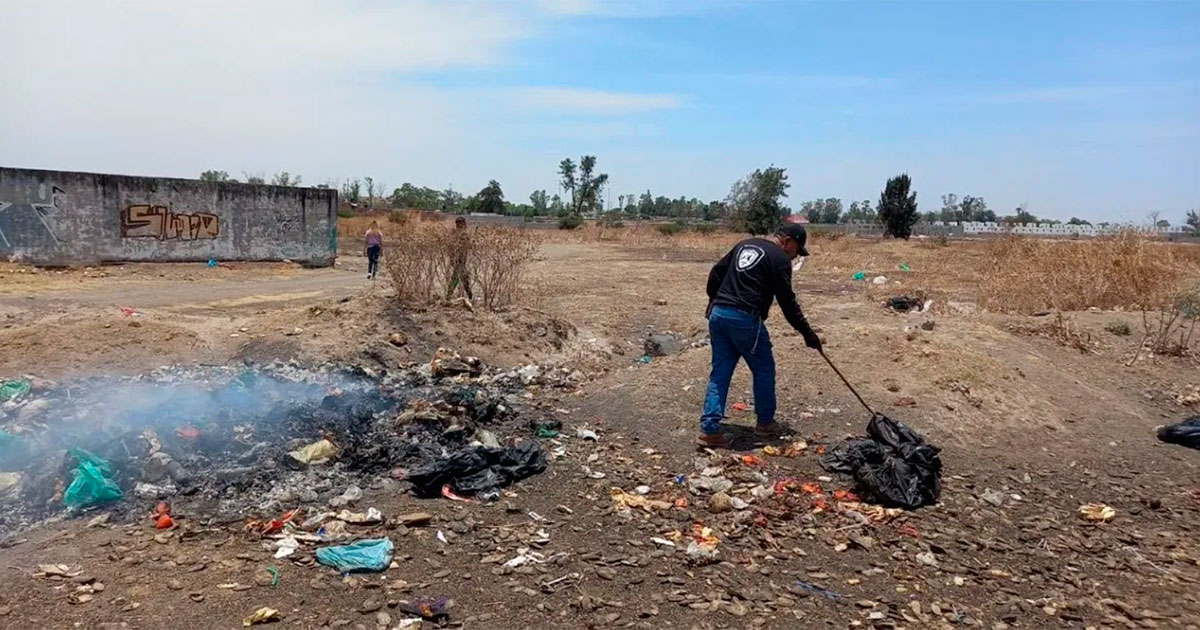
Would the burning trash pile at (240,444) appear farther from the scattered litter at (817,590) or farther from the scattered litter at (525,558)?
the scattered litter at (817,590)

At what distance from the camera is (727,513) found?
4633mm

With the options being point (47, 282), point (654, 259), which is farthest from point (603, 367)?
point (654, 259)

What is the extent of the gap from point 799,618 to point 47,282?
15245 millimetres

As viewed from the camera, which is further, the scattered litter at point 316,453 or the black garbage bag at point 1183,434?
the black garbage bag at point 1183,434

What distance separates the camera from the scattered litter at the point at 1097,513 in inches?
190

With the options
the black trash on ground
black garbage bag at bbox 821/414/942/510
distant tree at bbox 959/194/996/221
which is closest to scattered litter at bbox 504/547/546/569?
black garbage bag at bbox 821/414/942/510

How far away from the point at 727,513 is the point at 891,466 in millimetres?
1065

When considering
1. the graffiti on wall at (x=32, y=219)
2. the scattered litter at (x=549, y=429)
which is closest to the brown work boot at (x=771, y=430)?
the scattered litter at (x=549, y=429)

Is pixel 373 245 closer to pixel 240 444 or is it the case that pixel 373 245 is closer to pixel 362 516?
pixel 240 444

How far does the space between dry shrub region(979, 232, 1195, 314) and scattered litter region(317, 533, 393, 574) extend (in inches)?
420

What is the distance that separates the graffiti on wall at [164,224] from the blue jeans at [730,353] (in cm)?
1572

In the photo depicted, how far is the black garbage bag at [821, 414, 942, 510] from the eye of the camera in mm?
4781

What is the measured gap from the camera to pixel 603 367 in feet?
30.2

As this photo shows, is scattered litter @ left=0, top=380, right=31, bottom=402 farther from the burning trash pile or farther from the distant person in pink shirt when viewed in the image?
the distant person in pink shirt
